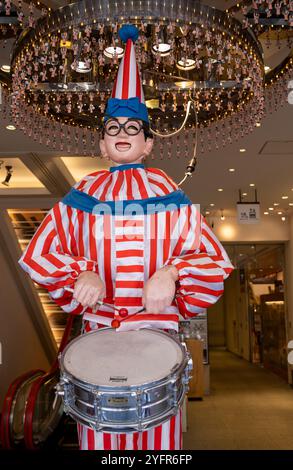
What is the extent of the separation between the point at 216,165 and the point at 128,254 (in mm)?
5116

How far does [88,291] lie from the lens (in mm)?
1425

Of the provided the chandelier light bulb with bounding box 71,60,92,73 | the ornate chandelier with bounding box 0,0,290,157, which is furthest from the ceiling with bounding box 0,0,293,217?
the chandelier light bulb with bounding box 71,60,92,73

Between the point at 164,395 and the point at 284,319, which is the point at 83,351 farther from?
the point at 284,319

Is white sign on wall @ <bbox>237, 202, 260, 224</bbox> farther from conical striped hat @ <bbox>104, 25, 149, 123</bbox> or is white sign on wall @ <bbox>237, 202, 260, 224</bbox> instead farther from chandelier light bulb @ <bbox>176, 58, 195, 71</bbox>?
conical striped hat @ <bbox>104, 25, 149, 123</bbox>

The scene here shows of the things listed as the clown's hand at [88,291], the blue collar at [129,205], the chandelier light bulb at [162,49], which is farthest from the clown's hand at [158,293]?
the chandelier light bulb at [162,49]

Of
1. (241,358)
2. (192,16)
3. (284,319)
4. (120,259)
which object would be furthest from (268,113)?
(241,358)

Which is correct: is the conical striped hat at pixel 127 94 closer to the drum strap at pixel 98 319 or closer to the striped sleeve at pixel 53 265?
the striped sleeve at pixel 53 265

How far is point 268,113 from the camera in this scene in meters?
4.70

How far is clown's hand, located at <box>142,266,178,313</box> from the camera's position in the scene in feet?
4.63

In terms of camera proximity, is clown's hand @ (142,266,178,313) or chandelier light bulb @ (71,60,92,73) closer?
clown's hand @ (142,266,178,313)

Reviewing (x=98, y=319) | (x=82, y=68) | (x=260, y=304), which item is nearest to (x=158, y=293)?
(x=98, y=319)

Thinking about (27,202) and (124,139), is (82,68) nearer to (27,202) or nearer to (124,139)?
(124,139)

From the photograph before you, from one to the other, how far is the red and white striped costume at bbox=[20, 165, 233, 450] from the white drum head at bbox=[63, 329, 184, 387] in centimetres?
13

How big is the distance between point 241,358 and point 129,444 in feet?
47.0
